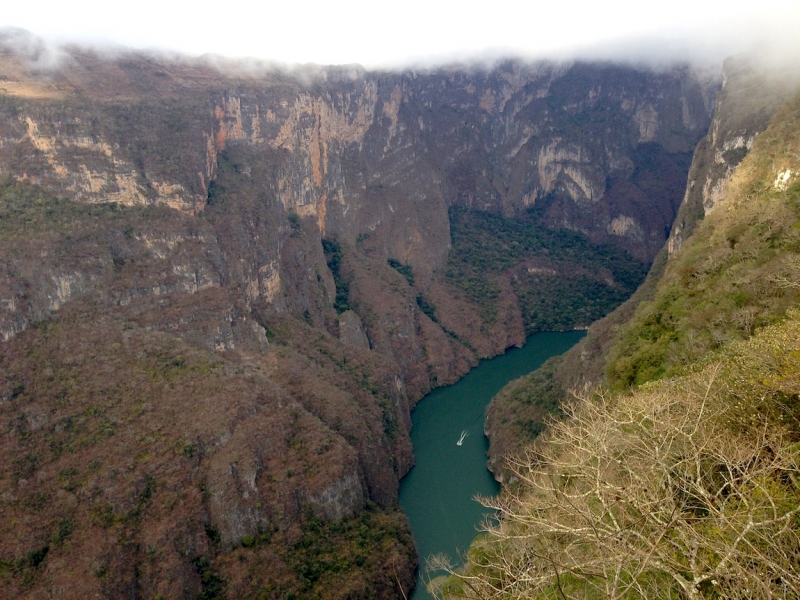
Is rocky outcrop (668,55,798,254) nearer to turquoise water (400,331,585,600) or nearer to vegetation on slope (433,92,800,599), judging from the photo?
turquoise water (400,331,585,600)

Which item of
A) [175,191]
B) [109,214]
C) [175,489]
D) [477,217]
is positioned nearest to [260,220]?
[175,191]

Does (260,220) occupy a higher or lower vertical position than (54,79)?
lower

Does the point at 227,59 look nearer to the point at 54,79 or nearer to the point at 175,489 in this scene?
the point at 54,79

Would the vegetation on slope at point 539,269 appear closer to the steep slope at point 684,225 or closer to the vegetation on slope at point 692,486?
the steep slope at point 684,225

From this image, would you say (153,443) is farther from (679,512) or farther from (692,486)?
(679,512)

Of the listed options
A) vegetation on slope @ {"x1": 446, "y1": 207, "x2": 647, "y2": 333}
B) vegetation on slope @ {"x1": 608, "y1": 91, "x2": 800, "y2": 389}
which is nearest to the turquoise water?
vegetation on slope @ {"x1": 446, "y1": 207, "x2": 647, "y2": 333}

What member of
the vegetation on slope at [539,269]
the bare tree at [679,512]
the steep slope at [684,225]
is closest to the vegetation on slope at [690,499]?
the bare tree at [679,512]

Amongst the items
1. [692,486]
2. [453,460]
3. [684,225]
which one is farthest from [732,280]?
[684,225]
